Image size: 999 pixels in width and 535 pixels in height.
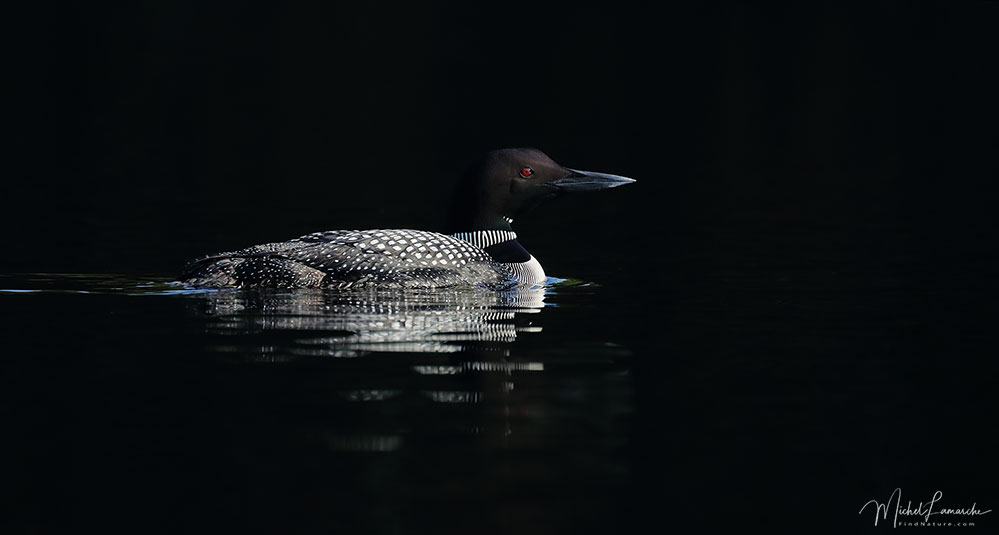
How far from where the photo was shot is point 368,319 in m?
7.70

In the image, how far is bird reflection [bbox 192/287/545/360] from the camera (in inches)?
273

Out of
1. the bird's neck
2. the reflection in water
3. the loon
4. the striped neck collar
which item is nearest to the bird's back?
the loon

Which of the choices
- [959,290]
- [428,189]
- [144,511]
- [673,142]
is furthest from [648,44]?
[144,511]

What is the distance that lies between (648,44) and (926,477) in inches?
1232

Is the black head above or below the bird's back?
above

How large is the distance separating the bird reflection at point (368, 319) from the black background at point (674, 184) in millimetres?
628

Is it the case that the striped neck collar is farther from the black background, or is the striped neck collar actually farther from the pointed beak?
the black background

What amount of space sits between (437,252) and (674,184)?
23.0ft

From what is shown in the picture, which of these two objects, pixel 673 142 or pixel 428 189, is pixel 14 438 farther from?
pixel 673 142

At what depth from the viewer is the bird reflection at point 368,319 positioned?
6.94 m

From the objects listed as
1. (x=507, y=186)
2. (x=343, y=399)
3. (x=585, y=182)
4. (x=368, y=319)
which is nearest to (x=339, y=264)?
(x=368, y=319)

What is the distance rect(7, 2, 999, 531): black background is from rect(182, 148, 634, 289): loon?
0.54 meters

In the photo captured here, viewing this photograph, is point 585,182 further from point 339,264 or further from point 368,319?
point 368,319

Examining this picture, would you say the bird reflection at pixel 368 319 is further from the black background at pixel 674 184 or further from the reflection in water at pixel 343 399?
the black background at pixel 674 184
